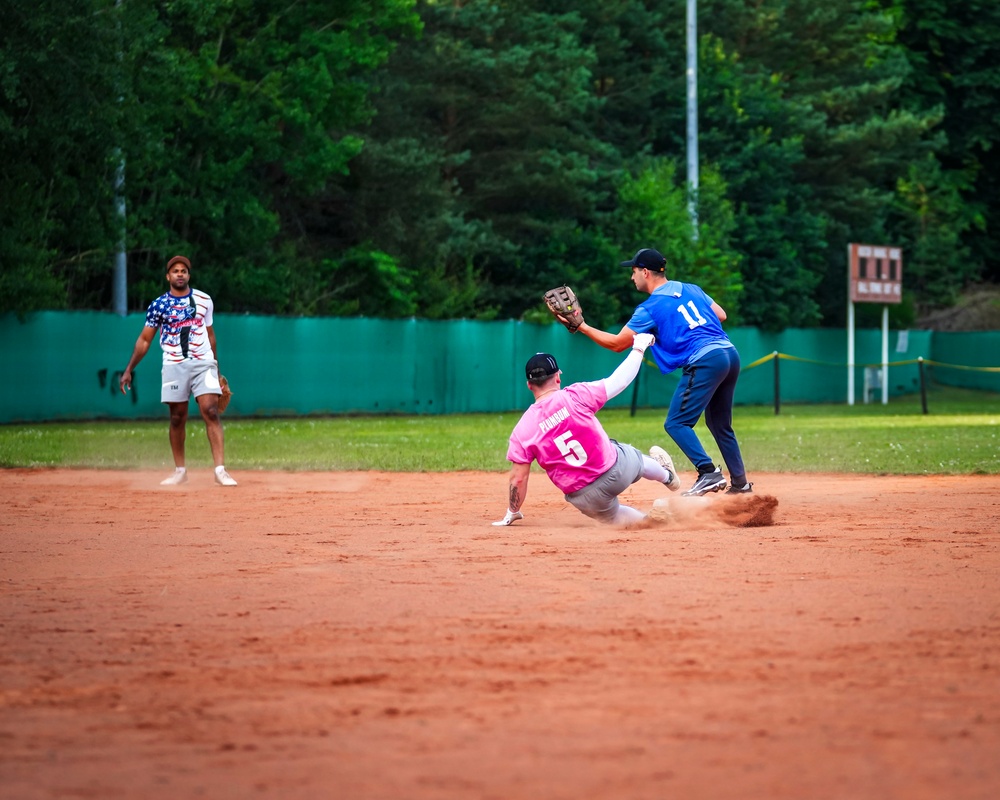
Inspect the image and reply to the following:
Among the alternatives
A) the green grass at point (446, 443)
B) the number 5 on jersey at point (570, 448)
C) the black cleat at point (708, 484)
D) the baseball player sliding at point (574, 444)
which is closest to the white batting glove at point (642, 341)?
the baseball player sliding at point (574, 444)

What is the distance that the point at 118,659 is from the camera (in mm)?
5453

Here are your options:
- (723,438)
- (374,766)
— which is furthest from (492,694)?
(723,438)

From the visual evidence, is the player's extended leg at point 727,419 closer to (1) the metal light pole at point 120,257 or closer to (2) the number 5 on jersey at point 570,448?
(2) the number 5 on jersey at point 570,448

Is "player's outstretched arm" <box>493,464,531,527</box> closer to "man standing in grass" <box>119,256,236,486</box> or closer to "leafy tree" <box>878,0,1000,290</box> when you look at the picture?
"man standing in grass" <box>119,256,236,486</box>

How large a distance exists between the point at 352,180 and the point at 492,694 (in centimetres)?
3284

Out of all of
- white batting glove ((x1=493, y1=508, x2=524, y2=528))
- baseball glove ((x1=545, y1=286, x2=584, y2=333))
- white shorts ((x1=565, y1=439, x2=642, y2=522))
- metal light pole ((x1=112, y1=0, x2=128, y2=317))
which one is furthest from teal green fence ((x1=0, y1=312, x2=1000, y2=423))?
white shorts ((x1=565, y1=439, x2=642, y2=522))

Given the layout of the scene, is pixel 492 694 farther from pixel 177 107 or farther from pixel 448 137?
pixel 448 137

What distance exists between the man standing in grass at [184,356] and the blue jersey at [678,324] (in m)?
4.46

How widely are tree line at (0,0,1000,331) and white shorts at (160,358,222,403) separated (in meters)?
13.5

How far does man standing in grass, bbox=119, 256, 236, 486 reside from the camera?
12969 mm

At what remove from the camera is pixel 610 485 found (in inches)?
368

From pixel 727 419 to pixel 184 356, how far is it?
512cm

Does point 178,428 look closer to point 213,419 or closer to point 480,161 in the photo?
point 213,419

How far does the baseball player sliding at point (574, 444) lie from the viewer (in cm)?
914
